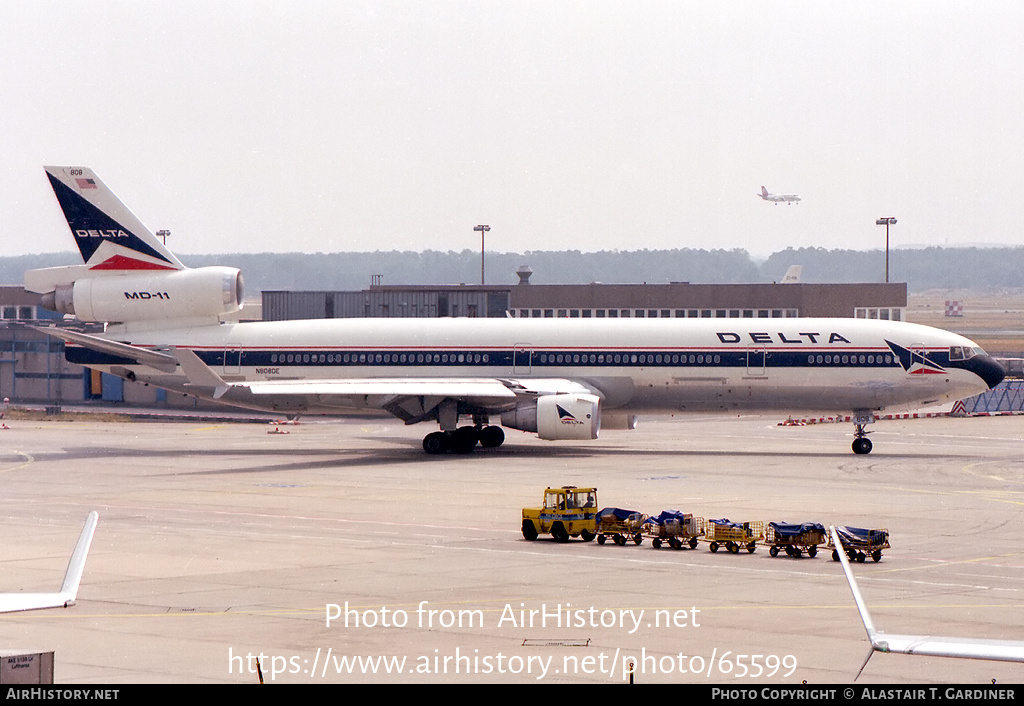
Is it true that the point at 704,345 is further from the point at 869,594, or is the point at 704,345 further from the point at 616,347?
the point at 869,594

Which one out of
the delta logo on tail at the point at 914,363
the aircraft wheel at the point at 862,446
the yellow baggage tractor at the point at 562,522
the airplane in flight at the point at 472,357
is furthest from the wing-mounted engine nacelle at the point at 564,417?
the yellow baggage tractor at the point at 562,522

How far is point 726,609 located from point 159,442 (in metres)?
41.1

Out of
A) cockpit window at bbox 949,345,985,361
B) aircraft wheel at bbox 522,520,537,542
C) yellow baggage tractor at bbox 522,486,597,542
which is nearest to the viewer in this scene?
yellow baggage tractor at bbox 522,486,597,542

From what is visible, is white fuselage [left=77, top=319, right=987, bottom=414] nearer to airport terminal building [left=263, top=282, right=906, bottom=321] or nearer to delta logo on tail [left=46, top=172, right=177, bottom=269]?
delta logo on tail [left=46, top=172, right=177, bottom=269]

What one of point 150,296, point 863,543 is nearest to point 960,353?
point 863,543

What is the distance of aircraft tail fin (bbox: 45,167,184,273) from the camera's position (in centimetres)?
5112

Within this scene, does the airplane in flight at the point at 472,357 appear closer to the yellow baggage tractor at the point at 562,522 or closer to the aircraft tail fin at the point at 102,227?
the aircraft tail fin at the point at 102,227

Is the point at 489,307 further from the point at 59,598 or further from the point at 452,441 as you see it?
the point at 59,598

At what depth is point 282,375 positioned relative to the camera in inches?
2025

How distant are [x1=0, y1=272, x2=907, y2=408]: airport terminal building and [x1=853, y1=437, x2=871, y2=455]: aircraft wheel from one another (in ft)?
89.5

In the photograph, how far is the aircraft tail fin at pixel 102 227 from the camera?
168ft

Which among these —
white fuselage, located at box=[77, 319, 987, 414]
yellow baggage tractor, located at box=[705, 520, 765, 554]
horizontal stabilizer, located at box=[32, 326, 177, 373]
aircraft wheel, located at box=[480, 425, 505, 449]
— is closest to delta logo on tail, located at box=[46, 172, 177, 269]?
white fuselage, located at box=[77, 319, 987, 414]

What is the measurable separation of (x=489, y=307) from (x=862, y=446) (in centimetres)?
3397
